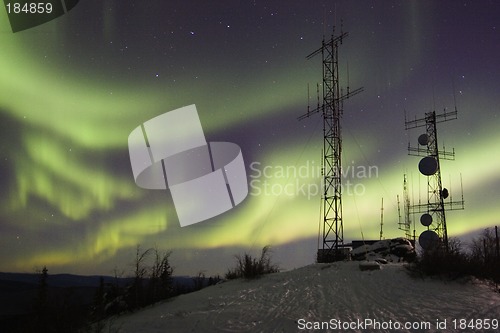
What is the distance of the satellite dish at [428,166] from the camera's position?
27.5 meters

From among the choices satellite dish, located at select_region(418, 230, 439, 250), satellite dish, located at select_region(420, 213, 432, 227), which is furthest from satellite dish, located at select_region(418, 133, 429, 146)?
satellite dish, located at select_region(418, 230, 439, 250)

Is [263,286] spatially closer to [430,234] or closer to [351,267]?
[351,267]

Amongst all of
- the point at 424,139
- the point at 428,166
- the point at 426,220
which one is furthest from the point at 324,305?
the point at 424,139

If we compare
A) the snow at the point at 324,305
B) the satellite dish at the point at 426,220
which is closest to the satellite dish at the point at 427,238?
the satellite dish at the point at 426,220

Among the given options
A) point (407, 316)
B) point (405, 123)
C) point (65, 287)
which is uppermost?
point (405, 123)

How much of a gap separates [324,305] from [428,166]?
734 inches

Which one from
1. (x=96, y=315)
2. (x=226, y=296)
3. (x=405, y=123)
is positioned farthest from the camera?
(x=405, y=123)

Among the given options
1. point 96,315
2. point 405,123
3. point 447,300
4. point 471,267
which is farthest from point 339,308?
point 405,123

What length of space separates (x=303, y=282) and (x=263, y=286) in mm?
1459

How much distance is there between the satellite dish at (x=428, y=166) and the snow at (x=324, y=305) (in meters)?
13.2

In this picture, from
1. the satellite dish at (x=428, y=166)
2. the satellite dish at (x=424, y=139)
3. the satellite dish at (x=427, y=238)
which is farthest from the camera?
the satellite dish at (x=424, y=139)

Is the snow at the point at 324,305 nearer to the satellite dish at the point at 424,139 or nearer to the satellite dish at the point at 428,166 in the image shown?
the satellite dish at the point at 428,166

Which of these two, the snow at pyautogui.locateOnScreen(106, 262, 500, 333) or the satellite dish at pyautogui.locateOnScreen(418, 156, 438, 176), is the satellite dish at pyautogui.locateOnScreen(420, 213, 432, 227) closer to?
the satellite dish at pyautogui.locateOnScreen(418, 156, 438, 176)

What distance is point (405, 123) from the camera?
109ft
